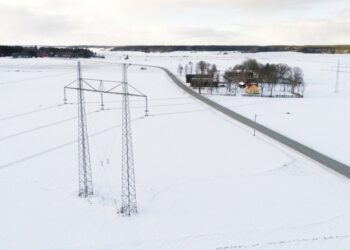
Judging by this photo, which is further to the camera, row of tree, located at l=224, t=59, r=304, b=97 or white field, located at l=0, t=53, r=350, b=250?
row of tree, located at l=224, t=59, r=304, b=97

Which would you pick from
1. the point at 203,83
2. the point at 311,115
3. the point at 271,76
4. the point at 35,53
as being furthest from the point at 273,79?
the point at 35,53

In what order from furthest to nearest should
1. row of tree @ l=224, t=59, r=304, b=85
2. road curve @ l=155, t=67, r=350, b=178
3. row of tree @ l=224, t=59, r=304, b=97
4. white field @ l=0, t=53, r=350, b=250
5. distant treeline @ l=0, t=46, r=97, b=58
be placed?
distant treeline @ l=0, t=46, r=97, b=58 → row of tree @ l=224, t=59, r=304, b=85 → row of tree @ l=224, t=59, r=304, b=97 → road curve @ l=155, t=67, r=350, b=178 → white field @ l=0, t=53, r=350, b=250

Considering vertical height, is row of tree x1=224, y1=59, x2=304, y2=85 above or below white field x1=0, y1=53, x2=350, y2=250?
above

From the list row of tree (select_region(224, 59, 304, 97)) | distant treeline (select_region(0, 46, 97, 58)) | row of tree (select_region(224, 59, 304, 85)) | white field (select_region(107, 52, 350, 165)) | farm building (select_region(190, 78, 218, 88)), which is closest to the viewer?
white field (select_region(107, 52, 350, 165))

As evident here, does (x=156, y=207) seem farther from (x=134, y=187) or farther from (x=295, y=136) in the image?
(x=295, y=136)

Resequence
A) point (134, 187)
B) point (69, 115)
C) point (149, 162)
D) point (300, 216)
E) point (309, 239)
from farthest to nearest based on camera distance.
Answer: point (69, 115) → point (149, 162) → point (134, 187) → point (300, 216) → point (309, 239)

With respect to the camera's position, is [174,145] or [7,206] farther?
[174,145]

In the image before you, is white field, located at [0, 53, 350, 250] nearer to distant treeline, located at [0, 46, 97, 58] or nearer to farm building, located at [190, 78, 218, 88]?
farm building, located at [190, 78, 218, 88]

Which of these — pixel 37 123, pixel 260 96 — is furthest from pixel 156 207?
pixel 260 96

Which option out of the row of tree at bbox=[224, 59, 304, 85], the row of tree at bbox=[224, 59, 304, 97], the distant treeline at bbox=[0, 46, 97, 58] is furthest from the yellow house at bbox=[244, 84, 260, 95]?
the distant treeline at bbox=[0, 46, 97, 58]
